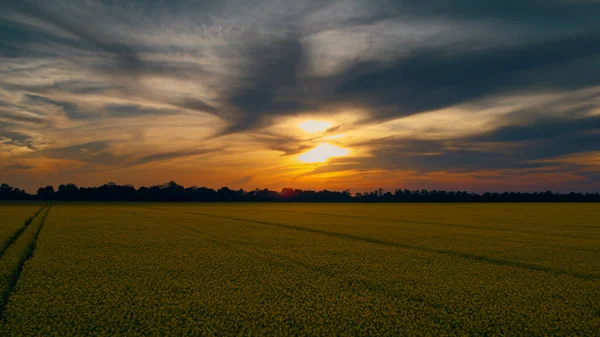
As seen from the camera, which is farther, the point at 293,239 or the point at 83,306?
the point at 293,239

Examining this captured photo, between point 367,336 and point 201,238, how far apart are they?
42.8ft

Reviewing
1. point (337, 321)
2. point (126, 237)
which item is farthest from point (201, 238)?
point (337, 321)

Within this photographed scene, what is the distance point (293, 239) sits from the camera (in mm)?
16922

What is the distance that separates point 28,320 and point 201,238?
11152 millimetres

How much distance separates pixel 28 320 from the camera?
5.94 m

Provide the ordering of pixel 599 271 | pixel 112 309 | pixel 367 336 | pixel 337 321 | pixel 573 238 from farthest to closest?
pixel 573 238
pixel 599 271
pixel 112 309
pixel 337 321
pixel 367 336

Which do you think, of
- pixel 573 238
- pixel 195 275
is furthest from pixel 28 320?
pixel 573 238

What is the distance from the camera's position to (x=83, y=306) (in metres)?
6.64

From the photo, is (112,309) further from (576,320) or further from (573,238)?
(573,238)

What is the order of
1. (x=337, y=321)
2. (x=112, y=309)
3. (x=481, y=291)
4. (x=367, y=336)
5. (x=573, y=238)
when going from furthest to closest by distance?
(x=573, y=238) < (x=481, y=291) < (x=112, y=309) < (x=337, y=321) < (x=367, y=336)

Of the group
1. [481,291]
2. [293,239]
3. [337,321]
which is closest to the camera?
[337,321]

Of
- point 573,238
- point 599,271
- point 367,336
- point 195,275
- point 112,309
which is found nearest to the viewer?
point 367,336

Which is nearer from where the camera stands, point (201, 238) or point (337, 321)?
point (337, 321)

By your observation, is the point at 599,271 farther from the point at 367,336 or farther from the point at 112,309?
the point at 112,309
